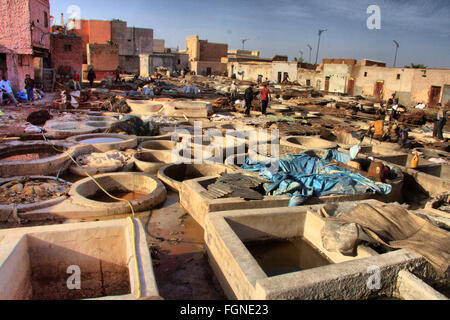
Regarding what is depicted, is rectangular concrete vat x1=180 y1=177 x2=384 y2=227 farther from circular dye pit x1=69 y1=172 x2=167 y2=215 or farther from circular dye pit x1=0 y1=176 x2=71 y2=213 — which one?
circular dye pit x1=0 y1=176 x2=71 y2=213

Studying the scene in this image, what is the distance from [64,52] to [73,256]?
82.3ft

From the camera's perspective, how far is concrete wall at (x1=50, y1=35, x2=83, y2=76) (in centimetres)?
2485

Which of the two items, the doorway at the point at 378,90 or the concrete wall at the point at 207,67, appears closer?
the doorway at the point at 378,90

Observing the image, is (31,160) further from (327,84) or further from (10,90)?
(327,84)

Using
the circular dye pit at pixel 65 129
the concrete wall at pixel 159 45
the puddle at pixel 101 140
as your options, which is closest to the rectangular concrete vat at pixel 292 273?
the puddle at pixel 101 140

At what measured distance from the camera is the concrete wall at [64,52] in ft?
81.5

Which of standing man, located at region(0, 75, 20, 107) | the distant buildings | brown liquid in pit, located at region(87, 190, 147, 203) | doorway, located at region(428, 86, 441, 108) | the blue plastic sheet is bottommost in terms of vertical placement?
brown liquid in pit, located at region(87, 190, 147, 203)

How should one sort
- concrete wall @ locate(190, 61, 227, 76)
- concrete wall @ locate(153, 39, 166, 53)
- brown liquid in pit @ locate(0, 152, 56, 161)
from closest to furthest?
brown liquid in pit @ locate(0, 152, 56, 161) < concrete wall @ locate(190, 61, 227, 76) < concrete wall @ locate(153, 39, 166, 53)

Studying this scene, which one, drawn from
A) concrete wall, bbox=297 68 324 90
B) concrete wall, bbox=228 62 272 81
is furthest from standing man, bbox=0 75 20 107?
concrete wall, bbox=228 62 272 81

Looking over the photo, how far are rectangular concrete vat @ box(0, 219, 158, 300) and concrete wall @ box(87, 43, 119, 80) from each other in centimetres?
2939

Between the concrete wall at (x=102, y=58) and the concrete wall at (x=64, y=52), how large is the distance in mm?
5210

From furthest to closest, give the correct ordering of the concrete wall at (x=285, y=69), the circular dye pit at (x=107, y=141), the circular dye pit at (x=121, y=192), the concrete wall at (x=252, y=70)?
1. the concrete wall at (x=252, y=70)
2. the concrete wall at (x=285, y=69)
3. the circular dye pit at (x=107, y=141)
4. the circular dye pit at (x=121, y=192)

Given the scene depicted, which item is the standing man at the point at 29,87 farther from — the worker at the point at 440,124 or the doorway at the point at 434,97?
the doorway at the point at 434,97
